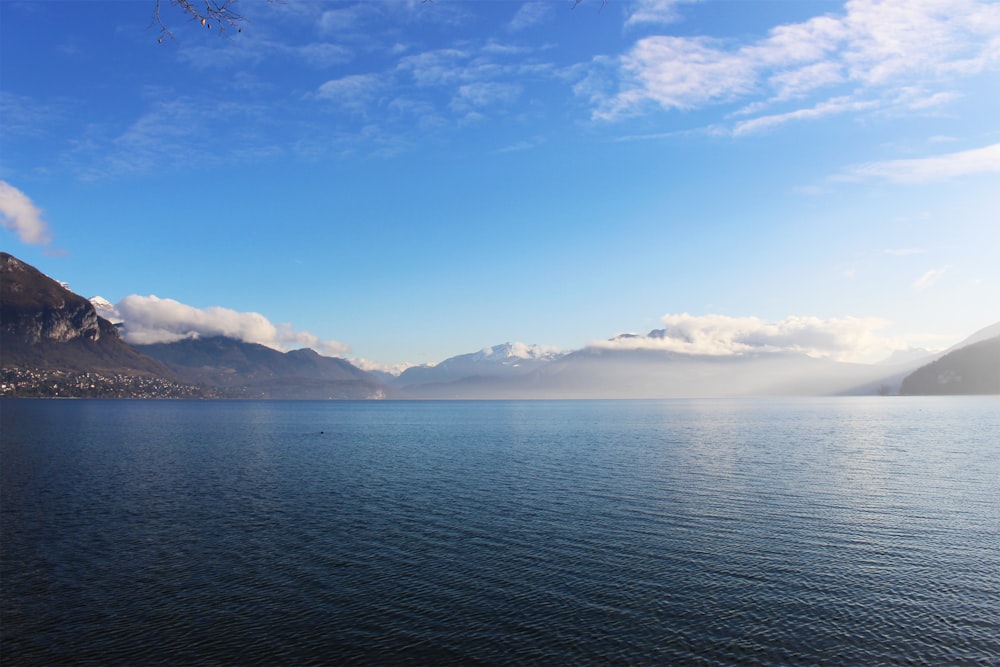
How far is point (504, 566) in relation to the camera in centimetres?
4144

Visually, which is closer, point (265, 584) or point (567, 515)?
point (265, 584)

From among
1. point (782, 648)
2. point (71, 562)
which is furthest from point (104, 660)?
point (782, 648)

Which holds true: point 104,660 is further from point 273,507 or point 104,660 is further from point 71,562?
point 273,507

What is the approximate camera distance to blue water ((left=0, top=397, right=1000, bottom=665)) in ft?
97.5

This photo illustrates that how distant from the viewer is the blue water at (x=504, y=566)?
29703mm

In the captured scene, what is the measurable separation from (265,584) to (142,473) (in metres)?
60.3

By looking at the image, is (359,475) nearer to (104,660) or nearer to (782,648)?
(104,660)

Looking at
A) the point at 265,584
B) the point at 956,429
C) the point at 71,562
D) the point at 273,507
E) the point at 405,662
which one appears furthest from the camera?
the point at 956,429

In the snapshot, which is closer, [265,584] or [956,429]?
[265,584]

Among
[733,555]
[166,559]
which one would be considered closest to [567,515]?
[733,555]

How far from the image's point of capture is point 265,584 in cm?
3841

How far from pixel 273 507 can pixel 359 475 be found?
78.6 feet

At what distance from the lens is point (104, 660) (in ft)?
93.1

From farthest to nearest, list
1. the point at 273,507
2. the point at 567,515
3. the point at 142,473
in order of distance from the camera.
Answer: the point at 142,473 → the point at 273,507 → the point at 567,515
